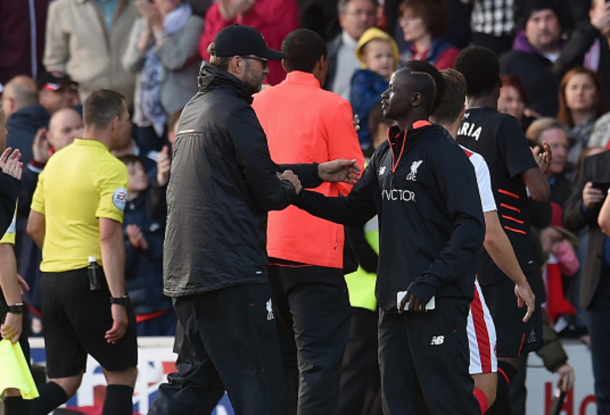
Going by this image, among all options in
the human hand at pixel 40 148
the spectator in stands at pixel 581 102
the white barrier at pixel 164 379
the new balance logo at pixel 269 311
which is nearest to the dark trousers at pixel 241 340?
the new balance logo at pixel 269 311

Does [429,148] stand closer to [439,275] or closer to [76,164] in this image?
[439,275]

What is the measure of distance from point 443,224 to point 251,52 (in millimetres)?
1366

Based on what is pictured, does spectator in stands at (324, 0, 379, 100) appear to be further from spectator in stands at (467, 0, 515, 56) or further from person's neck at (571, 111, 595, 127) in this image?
person's neck at (571, 111, 595, 127)

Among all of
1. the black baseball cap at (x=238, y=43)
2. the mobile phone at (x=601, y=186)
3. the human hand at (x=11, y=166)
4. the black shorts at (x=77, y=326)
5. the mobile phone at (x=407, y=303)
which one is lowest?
the black shorts at (x=77, y=326)

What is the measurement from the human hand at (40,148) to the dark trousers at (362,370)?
3.42 metres

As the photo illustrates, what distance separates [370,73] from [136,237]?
239cm

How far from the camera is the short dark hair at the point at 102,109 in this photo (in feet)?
25.1

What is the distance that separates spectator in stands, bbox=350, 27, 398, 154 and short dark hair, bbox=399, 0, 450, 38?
0.38m

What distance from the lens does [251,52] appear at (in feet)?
19.9

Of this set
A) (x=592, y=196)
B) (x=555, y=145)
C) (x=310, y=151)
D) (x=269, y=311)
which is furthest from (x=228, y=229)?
(x=555, y=145)

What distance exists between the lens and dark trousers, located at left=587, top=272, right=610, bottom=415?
8008mm

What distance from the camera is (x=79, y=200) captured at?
755 cm

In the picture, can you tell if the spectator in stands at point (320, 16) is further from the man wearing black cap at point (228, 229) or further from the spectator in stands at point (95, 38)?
the man wearing black cap at point (228, 229)

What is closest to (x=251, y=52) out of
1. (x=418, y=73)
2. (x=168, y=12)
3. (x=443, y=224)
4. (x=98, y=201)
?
(x=418, y=73)
